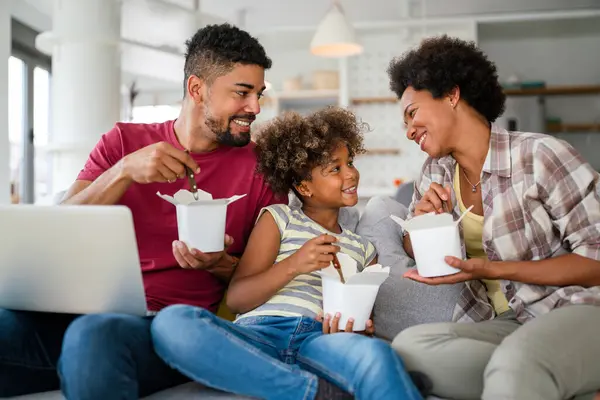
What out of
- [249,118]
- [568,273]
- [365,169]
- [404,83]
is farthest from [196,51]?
[365,169]

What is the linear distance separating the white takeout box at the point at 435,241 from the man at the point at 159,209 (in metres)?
0.50


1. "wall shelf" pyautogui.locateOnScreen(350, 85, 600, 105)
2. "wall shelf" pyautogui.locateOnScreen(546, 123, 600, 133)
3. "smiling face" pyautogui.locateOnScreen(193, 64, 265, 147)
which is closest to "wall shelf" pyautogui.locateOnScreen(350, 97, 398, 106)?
"wall shelf" pyautogui.locateOnScreen(350, 85, 600, 105)

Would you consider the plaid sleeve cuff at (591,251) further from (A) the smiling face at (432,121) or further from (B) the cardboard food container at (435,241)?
(A) the smiling face at (432,121)

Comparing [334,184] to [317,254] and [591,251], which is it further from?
[591,251]

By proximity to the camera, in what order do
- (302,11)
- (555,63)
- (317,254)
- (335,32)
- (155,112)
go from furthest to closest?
→ (155,112) → (555,63) → (302,11) → (335,32) → (317,254)

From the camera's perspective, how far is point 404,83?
1959 millimetres

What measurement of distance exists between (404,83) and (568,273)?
74 cm

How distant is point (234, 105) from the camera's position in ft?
6.48

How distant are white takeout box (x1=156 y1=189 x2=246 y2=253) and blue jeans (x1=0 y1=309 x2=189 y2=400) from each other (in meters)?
0.22

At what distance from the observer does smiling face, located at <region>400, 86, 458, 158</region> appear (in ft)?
6.03

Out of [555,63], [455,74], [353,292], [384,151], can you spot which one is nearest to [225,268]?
[353,292]

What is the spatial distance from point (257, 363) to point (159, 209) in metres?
0.68

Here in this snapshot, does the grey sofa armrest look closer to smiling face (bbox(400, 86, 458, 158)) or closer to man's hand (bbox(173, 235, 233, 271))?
smiling face (bbox(400, 86, 458, 158))

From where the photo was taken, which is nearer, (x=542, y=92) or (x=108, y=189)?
(x=108, y=189)
